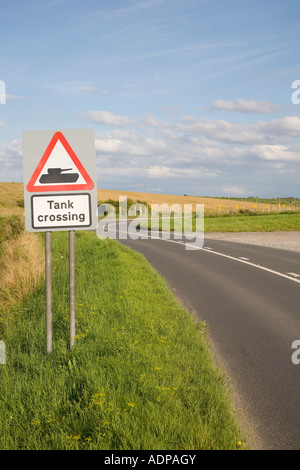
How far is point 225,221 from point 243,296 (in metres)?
34.0

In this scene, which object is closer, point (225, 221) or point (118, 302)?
point (118, 302)

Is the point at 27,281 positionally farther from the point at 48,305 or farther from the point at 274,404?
the point at 274,404

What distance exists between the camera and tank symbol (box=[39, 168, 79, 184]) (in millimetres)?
6199

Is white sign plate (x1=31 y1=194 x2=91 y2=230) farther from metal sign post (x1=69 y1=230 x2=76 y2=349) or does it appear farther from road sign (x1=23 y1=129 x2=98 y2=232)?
metal sign post (x1=69 y1=230 x2=76 y2=349)

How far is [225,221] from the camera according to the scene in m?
44.8

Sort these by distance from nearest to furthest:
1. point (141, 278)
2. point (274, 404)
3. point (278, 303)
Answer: point (274, 404) < point (278, 303) < point (141, 278)

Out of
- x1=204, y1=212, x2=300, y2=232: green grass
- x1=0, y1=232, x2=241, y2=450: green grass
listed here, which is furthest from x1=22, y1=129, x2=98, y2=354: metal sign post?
x1=204, y1=212, x2=300, y2=232: green grass

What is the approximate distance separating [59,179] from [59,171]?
97mm

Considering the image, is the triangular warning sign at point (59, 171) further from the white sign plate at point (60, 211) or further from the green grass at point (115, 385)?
the green grass at point (115, 385)

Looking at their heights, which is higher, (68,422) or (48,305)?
(48,305)

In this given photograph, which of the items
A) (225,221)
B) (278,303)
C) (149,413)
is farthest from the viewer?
(225,221)

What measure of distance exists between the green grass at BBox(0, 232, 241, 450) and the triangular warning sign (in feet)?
6.35

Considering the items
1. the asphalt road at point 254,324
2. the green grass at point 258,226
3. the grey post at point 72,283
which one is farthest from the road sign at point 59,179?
the green grass at point 258,226
